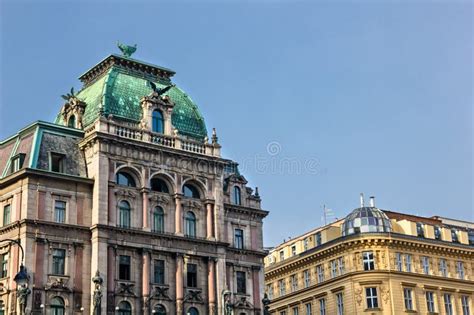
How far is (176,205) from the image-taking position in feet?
244

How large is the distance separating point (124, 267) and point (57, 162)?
1114 cm

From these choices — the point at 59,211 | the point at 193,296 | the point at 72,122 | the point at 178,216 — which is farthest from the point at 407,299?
the point at 59,211

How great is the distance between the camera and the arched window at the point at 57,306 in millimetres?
66000

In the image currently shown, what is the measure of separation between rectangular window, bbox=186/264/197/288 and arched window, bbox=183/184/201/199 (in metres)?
6.87

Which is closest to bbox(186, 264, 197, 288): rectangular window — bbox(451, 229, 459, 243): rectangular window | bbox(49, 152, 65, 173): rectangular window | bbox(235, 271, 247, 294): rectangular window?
bbox(235, 271, 247, 294): rectangular window

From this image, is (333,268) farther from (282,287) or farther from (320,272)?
(282,287)

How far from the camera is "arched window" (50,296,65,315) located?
2598 inches

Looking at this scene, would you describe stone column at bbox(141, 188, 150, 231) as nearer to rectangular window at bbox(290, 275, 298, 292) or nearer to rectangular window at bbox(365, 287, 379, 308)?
rectangular window at bbox(365, 287, 379, 308)

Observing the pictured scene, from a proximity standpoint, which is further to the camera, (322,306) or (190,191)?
(322,306)

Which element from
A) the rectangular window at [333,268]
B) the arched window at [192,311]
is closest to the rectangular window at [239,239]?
the arched window at [192,311]

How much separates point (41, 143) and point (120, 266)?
1311cm

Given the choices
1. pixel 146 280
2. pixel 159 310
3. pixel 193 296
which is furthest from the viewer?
pixel 193 296

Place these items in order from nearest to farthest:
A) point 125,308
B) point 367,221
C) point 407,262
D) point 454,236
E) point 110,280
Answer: point 110,280 → point 125,308 → point 407,262 → point 367,221 → point 454,236

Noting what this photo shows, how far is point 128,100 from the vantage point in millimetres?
77500
